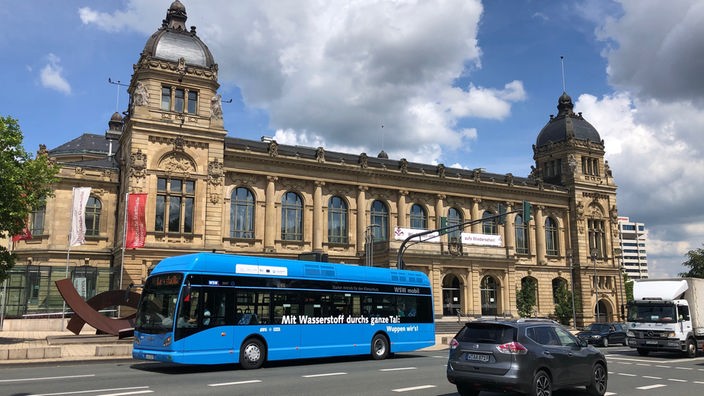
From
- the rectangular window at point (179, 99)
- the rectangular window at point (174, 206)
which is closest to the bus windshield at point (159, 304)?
the rectangular window at point (174, 206)

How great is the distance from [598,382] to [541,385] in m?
2.28

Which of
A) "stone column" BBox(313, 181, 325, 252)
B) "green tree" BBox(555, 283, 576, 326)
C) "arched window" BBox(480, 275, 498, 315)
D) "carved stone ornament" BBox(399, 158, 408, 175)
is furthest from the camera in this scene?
"green tree" BBox(555, 283, 576, 326)

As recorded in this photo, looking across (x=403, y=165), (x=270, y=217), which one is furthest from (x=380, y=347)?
(x=403, y=165)

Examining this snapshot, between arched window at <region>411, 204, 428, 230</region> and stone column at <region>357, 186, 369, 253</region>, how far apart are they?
5680 mm

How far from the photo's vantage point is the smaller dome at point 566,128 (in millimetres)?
66875

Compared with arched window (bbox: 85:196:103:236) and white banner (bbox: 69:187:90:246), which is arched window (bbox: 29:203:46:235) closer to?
arched window (bbox: 85:196:103:236)

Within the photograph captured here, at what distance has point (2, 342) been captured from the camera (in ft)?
85.1

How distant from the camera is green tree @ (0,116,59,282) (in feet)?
81.2

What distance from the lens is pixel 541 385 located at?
11477mm

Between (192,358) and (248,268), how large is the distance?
329 cm

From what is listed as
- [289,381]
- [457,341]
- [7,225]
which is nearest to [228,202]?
[7,225]

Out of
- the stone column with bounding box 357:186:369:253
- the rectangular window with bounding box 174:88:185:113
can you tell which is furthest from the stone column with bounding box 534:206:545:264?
the rectangular window with bounding box 174:88:185:113

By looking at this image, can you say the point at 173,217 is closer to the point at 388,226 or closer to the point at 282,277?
the point at 388,226

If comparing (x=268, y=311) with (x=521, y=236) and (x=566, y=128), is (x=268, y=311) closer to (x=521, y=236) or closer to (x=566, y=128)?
(x=521, y=236)
